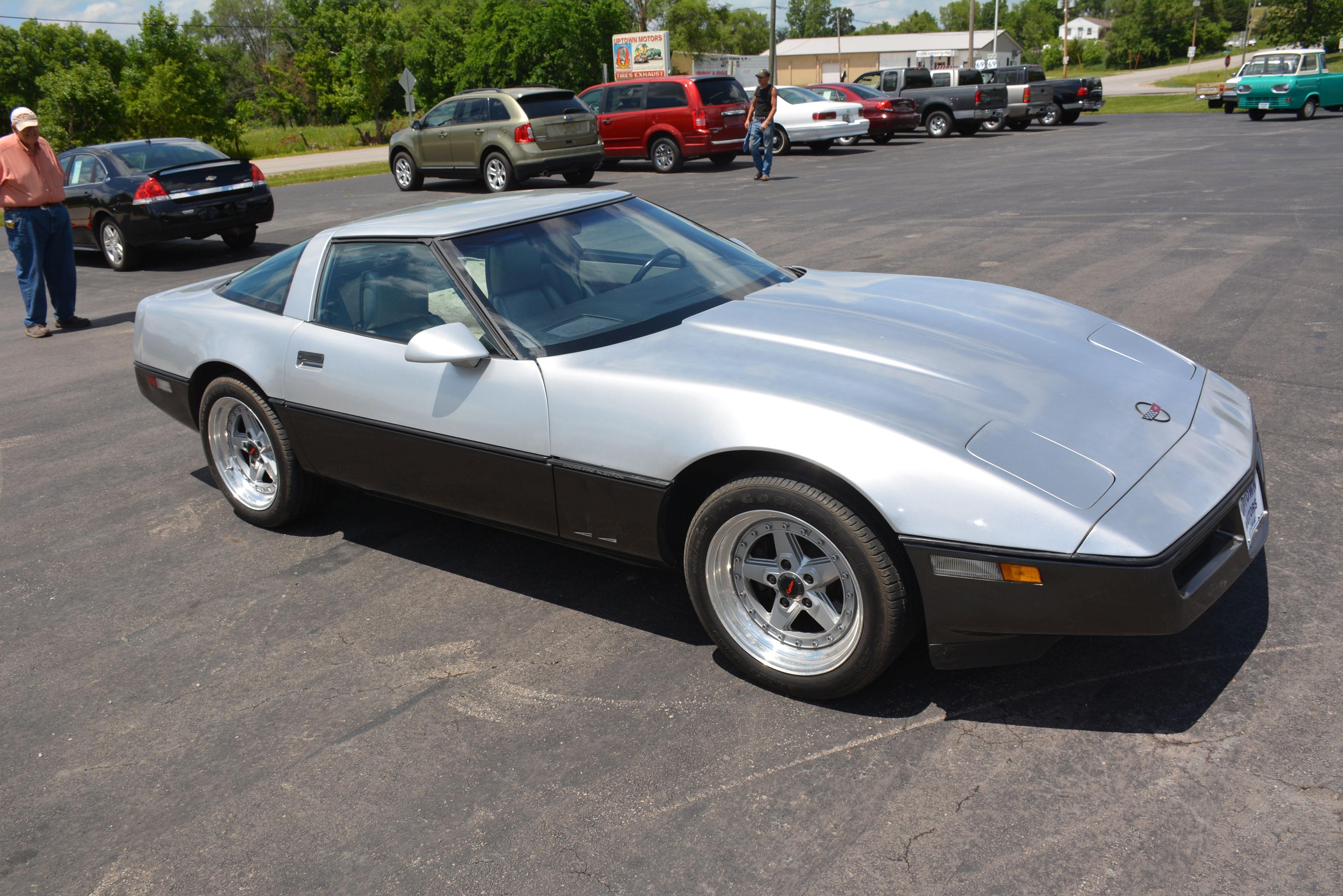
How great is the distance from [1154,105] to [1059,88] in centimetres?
1288

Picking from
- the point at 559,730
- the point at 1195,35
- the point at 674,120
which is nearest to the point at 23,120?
the point at 559,730

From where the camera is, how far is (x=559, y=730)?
3057mm

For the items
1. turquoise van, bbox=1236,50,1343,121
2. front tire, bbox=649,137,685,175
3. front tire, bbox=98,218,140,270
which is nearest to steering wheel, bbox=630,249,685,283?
front tire, bbox=98,218,140,270

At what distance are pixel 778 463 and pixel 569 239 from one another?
1.60 metres

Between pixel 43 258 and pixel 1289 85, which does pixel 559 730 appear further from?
pixel 1289 85

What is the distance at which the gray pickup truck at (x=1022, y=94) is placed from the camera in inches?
1127

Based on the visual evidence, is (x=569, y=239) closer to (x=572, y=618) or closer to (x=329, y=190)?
(x=572, y=618)

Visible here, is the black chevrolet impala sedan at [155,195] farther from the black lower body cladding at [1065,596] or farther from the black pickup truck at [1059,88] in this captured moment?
the black pickup truck at [1059,88]

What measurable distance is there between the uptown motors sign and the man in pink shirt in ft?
108

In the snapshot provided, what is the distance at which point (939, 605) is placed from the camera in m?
2.75

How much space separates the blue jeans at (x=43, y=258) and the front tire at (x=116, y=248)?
3.34m

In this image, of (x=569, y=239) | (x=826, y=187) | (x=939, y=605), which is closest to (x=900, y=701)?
(x=939, y=605)

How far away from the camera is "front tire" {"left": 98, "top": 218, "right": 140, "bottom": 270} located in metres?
12.4

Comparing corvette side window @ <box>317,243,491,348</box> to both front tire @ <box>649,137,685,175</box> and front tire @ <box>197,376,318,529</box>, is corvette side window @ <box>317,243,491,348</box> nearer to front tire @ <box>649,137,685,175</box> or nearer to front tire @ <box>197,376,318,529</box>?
front tire @ <box>197,376,318,529</box>
